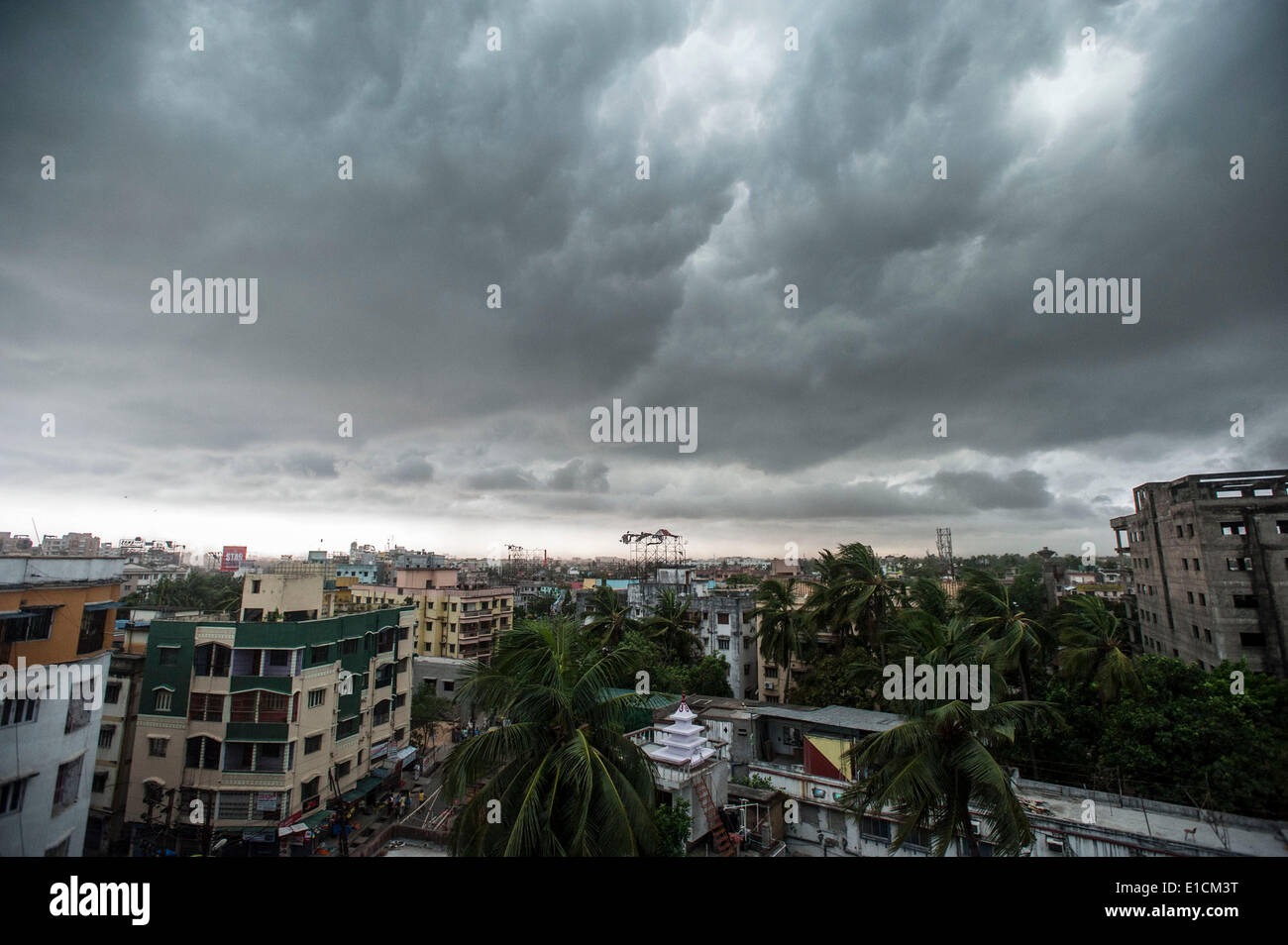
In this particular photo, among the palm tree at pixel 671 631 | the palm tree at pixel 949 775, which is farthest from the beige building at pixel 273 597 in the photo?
the palm tree at pixel 949 775

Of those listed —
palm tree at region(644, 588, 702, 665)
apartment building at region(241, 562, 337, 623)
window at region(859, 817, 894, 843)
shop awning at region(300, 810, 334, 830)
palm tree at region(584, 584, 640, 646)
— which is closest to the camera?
window at region(859, 817, 894, 843)

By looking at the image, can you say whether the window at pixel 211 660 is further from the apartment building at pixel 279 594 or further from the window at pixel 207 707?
the apartment building at pixel 279 594

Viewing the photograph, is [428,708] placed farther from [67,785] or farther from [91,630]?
[67,785]

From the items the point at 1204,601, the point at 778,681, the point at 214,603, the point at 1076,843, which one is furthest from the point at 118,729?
the point at 1204,601

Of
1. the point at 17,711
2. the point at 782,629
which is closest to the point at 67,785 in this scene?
the point at 17,711

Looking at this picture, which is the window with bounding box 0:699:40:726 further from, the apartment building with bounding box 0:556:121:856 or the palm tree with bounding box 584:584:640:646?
the palm tree with bounding box 584:584:640:646

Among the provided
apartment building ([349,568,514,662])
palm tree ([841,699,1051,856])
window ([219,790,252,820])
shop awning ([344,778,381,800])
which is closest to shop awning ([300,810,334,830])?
shop awning ([344,778,381,800])
